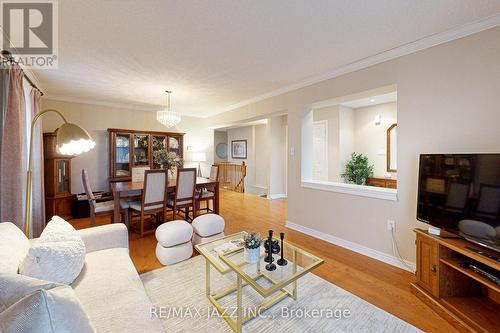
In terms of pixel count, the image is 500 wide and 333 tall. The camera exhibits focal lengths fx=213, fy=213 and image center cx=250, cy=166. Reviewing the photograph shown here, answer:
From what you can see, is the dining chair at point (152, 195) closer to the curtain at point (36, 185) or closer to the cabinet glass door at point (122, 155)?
the curtain at point (36, 185)

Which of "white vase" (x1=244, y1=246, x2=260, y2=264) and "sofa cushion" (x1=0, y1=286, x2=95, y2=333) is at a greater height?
"sofa cushion" (x1=0, y1=286, x2=95, y2=333)

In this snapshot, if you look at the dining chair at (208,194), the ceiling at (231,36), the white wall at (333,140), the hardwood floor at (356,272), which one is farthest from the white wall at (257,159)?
the ceiling at (231,36)

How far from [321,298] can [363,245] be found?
1195 mm

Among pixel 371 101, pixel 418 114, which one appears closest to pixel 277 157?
pixel 371 101

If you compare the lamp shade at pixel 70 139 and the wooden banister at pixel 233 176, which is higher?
the lamp shade at pixel 70 139

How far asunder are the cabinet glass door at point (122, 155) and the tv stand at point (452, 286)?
17.2ft

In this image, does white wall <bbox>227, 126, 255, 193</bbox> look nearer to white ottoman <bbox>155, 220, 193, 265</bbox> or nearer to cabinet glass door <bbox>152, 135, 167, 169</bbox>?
cabinet glass door <bbox>152, 135, 167, 169</bbox>

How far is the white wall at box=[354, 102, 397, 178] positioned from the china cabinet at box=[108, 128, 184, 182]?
15.2ft

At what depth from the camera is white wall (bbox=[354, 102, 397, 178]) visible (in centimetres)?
471

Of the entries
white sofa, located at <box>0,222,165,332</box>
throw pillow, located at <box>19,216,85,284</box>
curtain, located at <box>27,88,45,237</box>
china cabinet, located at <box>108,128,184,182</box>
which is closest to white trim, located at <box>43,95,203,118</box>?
china cabinet, located at <box>108,128,184,182</box>

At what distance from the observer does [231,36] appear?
209cm

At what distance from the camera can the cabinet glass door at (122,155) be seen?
4.67 m

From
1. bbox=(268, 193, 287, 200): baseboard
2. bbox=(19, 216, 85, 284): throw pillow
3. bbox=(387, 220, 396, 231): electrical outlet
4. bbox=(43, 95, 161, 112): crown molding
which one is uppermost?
bbox=(43, 95, 161, 112): crown molding

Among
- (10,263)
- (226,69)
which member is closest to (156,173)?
(226,69)
